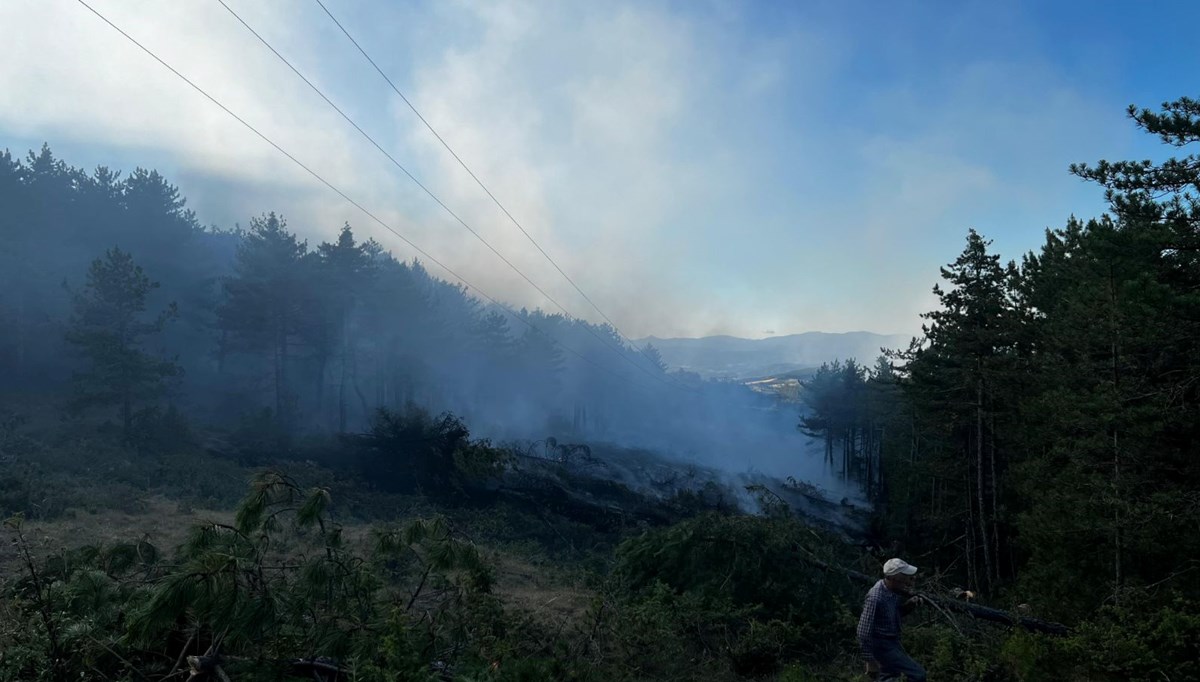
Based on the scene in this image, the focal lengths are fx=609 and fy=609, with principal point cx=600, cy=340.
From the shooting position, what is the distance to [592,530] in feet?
75.7

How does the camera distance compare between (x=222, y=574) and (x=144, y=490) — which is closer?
(x=222, y=574)

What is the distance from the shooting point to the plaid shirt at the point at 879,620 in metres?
6.14

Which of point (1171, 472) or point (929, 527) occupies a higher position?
point (1171, 472)

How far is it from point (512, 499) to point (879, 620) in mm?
19447

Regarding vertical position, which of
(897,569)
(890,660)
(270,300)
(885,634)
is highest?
(270,300)

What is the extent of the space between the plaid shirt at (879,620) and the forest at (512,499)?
0.84 m

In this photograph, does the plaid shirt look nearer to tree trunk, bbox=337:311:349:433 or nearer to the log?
the log

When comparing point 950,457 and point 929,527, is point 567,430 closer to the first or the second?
point 929,527

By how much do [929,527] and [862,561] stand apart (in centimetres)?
1833

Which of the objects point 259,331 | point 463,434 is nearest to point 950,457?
point 463,434

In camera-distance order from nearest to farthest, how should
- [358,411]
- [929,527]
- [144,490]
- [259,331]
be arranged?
[144,490], [929,527], [259,331], [358,411]

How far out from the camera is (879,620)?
20.2 feet

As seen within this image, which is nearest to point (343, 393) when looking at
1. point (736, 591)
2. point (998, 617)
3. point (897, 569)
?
point (736, 591)

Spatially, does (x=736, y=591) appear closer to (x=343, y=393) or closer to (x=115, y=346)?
(x=115, y=346)
